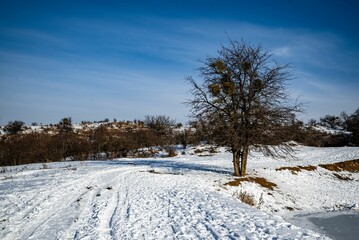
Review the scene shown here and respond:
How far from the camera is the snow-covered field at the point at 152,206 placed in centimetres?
806

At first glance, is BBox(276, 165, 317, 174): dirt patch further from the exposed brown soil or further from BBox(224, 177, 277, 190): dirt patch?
BBox(224, 177, 277, 190): dirt patch

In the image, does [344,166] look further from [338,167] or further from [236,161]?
[236,161]

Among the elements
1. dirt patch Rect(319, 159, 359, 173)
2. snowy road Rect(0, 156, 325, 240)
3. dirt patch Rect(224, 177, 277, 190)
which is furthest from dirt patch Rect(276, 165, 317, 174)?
snowy road Rect(0, 156, 325, 240)

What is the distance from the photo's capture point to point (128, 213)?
10258 millimetres

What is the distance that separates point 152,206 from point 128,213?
4.55 ft

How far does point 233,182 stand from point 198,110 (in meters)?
5.56

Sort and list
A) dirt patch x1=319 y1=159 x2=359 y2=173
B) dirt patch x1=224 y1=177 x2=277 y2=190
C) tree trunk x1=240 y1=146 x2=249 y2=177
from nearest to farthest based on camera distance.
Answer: dirt patch x1=224 y1=177 x2=277 y2=190
tree trunk x1=240 y1=146 x2=249 y2=177
dirt patch x1=319 y1=159 x2=359 y2=173

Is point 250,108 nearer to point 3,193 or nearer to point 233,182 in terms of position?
point 233,182

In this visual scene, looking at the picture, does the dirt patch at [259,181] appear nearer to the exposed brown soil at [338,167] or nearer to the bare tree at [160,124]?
the exposed brown soil at [338,167]

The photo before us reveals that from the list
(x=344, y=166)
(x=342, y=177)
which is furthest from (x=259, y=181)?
(x=344, y=166)

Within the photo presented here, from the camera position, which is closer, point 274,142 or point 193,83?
point 274,142

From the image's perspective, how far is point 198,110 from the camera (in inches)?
746

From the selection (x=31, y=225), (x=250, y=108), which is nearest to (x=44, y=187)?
(x=31, y=225)

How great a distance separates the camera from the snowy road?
7.91m
